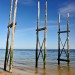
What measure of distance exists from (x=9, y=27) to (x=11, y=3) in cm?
218

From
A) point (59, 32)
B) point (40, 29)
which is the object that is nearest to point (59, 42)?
point (59, 32)

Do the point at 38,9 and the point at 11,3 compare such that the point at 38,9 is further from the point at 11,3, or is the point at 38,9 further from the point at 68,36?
the point at 68,36

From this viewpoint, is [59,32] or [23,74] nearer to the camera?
[23,74]

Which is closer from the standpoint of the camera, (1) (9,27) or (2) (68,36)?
(1) (9,27)

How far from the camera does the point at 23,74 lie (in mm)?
14555

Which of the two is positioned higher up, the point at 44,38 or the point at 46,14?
the point at 46,14

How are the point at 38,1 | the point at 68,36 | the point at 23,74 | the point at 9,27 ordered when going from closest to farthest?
the point at 23,74, the point at 9,27, the point at 38,1, the point at 68,36

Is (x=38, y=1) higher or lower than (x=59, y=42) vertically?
higher

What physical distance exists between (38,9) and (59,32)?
222 inches

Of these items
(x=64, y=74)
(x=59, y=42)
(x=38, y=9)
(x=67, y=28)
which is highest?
(x=38, y=9)

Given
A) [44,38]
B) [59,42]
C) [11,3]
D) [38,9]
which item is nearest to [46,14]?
[38,9]

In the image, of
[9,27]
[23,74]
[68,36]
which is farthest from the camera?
[68,36]

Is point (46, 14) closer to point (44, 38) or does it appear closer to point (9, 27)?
point (44, 38)

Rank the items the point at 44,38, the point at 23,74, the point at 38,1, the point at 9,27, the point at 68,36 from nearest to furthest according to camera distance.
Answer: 1. the point at 23,74
2. the point at 9,27
3. the point at 44,38
4. the point at 38,1
5. the point at 68,36
